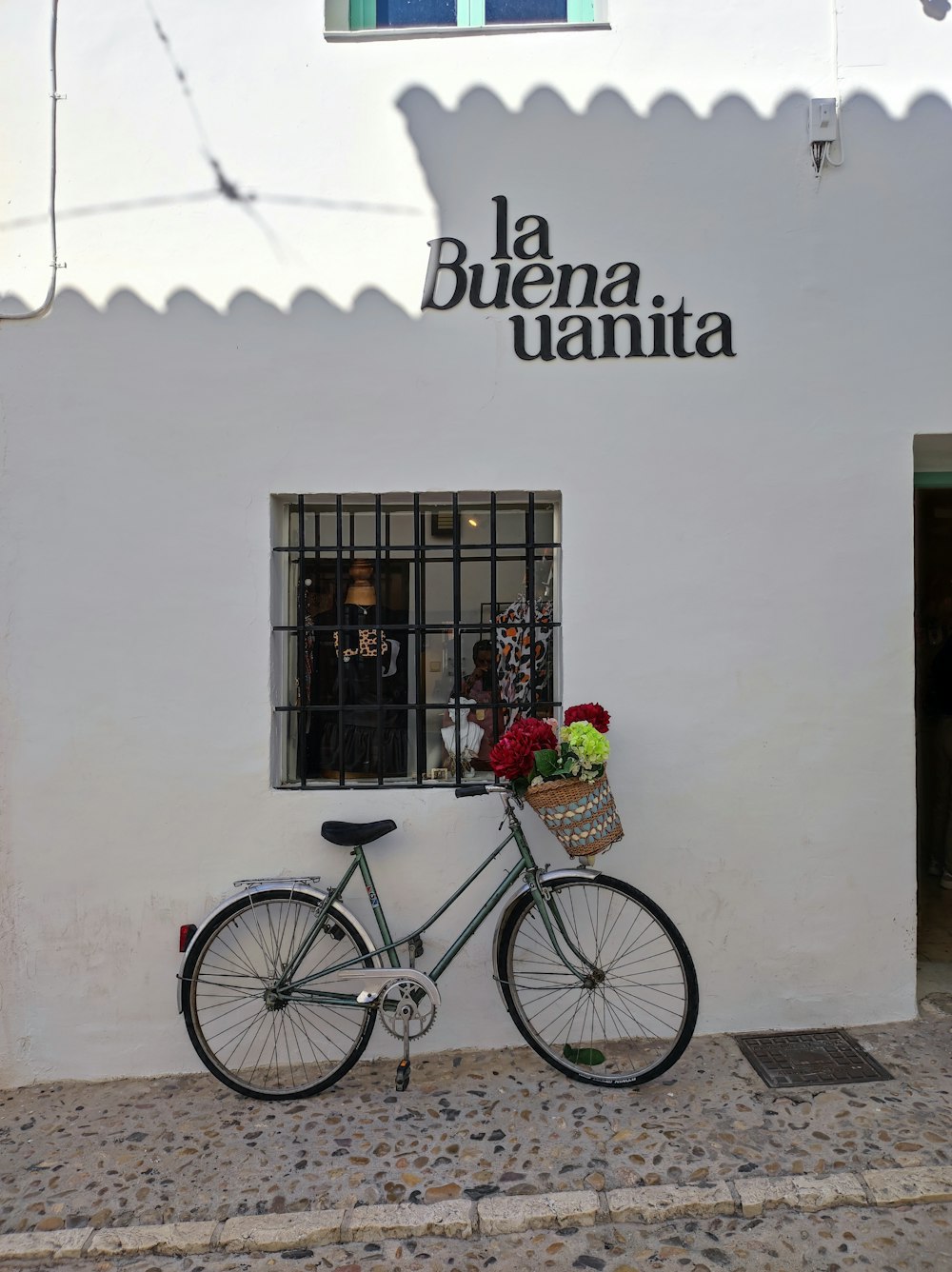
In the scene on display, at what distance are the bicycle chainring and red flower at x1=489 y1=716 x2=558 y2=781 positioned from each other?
0.98 meters

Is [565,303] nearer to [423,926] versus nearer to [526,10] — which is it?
[526,10]

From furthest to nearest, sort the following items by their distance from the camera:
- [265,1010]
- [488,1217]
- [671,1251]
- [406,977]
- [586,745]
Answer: [265,1010] → [406,977] → [586,745] → [488,1217] → [671,1251]

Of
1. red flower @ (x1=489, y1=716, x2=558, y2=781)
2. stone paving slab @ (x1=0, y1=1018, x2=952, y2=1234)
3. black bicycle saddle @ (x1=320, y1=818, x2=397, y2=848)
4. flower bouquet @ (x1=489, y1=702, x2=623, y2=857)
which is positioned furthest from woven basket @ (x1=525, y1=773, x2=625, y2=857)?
stone paving slab @ (x1=0, y1=1018, x2=952, y2=1234)

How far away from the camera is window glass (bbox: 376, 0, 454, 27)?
407cm

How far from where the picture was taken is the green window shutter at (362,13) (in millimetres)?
4062

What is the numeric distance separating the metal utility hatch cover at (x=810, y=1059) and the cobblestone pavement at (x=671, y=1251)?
2.41ft

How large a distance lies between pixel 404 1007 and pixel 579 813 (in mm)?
1089

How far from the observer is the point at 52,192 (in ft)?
12.7

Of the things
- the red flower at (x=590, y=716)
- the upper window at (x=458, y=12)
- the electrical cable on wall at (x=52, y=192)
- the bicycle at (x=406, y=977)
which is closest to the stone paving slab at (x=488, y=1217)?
the bicycle at (x=406, y=977)

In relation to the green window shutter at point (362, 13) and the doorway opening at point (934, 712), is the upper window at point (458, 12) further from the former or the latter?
the doorway opening at point (934, 712)

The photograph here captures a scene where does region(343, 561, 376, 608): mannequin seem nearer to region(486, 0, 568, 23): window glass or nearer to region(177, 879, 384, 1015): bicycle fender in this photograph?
region(177, 879, 384, 1015): bicycle fender

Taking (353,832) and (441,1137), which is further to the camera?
(353,832)

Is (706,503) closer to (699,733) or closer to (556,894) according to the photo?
(699,733)

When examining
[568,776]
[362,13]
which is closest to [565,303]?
[362,13]
